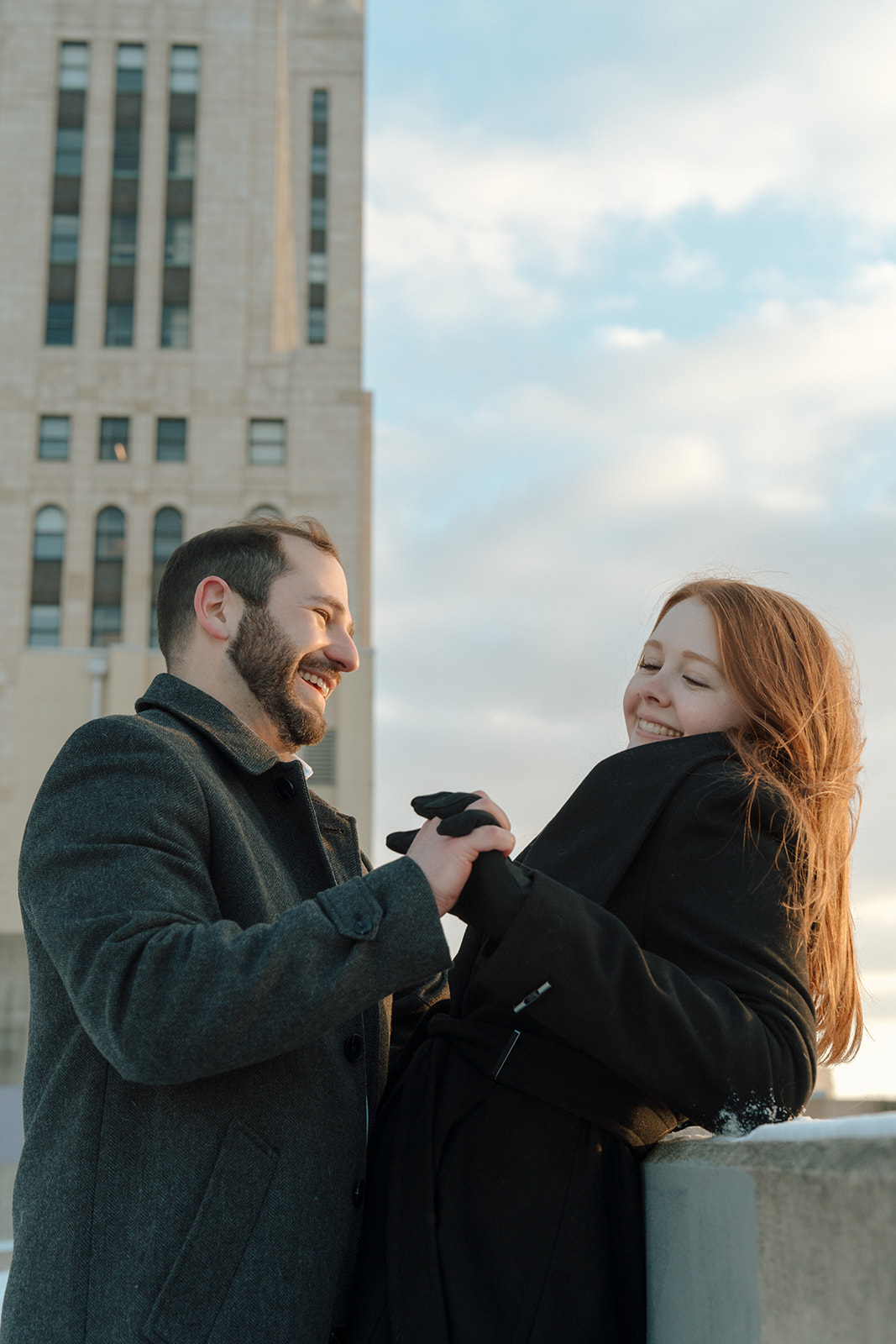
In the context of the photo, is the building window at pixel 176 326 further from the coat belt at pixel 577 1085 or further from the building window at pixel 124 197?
the coat belt at pixel 577 1085

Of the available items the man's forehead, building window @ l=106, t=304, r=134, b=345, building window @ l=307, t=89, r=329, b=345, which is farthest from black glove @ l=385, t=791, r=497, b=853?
building window @ l=307, t=89, r=329, b=345

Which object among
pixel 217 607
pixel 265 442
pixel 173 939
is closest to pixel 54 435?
pixel 265 442

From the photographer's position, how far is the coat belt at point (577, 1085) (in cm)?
217

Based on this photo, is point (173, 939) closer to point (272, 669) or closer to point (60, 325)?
point (272, 669)

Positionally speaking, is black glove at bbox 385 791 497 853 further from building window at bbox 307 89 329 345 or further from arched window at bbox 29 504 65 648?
building window at bbox 307 89 329 345

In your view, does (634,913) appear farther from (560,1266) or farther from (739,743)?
(560,1266)

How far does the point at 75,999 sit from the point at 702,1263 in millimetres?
1064

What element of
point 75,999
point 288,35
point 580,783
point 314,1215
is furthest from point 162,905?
point 288,35

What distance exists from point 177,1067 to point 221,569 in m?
1.64

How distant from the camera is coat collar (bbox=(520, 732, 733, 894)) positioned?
232 cm

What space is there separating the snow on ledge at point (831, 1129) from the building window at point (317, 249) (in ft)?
164

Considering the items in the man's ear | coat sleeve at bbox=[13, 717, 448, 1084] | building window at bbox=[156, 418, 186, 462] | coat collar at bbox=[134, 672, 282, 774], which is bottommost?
coat sleeve at bbox=[13, 717, 448, 1084]

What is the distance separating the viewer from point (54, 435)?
39.3 meters

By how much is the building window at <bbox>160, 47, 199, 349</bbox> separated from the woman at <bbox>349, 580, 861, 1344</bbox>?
39.6m
